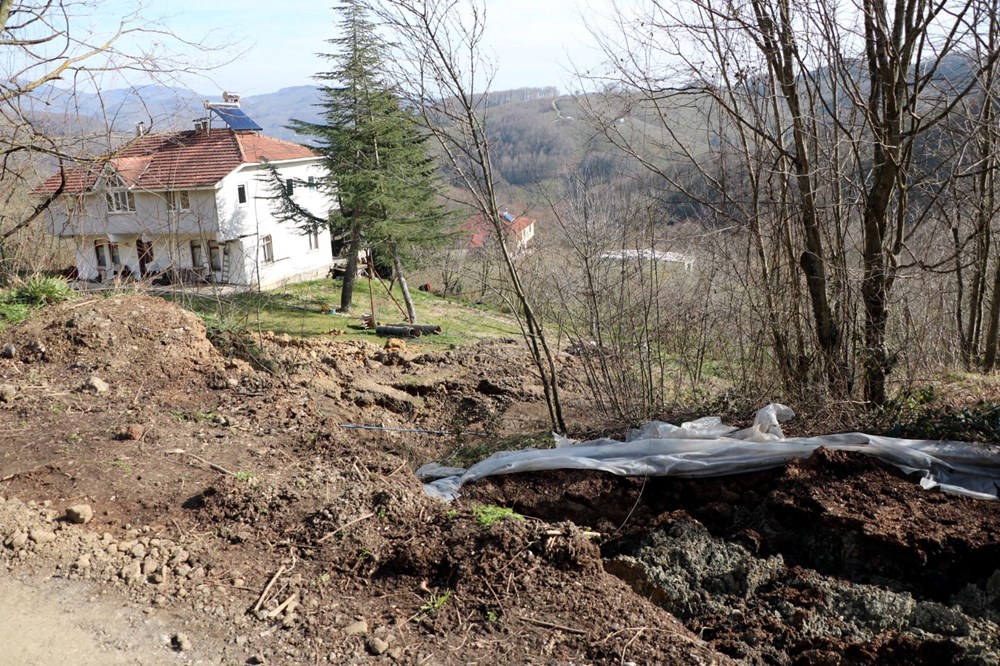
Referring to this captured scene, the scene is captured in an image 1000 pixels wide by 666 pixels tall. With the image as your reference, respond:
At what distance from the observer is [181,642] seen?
3.36m

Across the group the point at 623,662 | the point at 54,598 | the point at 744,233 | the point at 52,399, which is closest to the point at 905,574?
the point at 623,662

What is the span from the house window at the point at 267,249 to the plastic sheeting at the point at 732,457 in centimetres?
2777

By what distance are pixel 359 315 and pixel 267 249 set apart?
8.66m

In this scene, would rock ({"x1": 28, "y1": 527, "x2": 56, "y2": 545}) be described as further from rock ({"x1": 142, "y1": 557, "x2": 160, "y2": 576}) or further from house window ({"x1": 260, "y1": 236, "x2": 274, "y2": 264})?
house window ({"x1": 260, "y1": 236, "x2": 274, "y2": 264})

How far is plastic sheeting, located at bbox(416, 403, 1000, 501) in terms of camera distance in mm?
4570

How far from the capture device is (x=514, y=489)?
16.4 ft

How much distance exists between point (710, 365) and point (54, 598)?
18.8 ft

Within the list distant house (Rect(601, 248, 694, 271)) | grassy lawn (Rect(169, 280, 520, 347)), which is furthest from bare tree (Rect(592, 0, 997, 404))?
grassy lawn (Rect(169, 280, 520, 347))

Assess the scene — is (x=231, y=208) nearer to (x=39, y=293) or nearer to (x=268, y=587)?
(x=39, y=293)

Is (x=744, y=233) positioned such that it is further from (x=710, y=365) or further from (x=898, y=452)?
(x=898, y=452)

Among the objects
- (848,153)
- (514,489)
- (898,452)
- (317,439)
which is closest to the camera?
(898,452)

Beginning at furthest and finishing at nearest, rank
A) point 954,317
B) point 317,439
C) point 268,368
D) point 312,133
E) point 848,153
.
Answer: point 312,133
point 954,317
point 268,368
point 848,153
point 317,439

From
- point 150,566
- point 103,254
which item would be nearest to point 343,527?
point 150,566

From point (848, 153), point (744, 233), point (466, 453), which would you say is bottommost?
point (466, 453)
